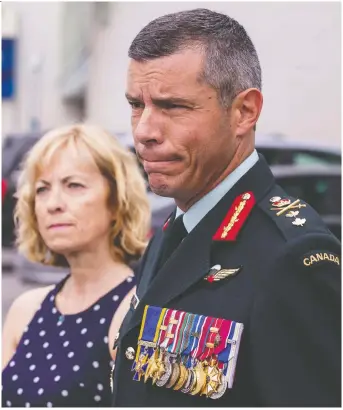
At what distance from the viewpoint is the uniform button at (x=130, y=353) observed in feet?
5.89

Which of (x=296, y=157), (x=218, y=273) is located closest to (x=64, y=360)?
(x=218, y=273)

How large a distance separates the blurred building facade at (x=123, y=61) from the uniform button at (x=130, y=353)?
0.63 metres

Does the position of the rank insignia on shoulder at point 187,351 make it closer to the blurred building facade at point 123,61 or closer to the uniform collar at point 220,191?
the uniform collar at point 220,191

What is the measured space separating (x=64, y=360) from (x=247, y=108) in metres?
1.19

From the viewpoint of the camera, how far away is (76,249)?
2.75 meters

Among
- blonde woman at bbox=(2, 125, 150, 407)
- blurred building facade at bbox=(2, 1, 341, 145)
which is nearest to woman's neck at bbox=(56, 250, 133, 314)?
blonde woman at bbox=(2, 125, 150, 407)

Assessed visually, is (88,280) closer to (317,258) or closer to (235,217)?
(235,217)

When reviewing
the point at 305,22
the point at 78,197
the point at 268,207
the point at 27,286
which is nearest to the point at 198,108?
the point at 268,207

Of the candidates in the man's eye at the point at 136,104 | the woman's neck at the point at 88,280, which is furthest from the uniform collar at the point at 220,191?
the woman's neck at the point at 88,280

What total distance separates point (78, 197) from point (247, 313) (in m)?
1.25

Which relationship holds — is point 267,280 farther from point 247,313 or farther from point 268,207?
point 268,207

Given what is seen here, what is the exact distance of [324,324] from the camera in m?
1.56

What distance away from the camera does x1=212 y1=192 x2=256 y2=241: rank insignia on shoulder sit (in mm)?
1718

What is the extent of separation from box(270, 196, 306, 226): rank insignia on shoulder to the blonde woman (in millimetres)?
972
